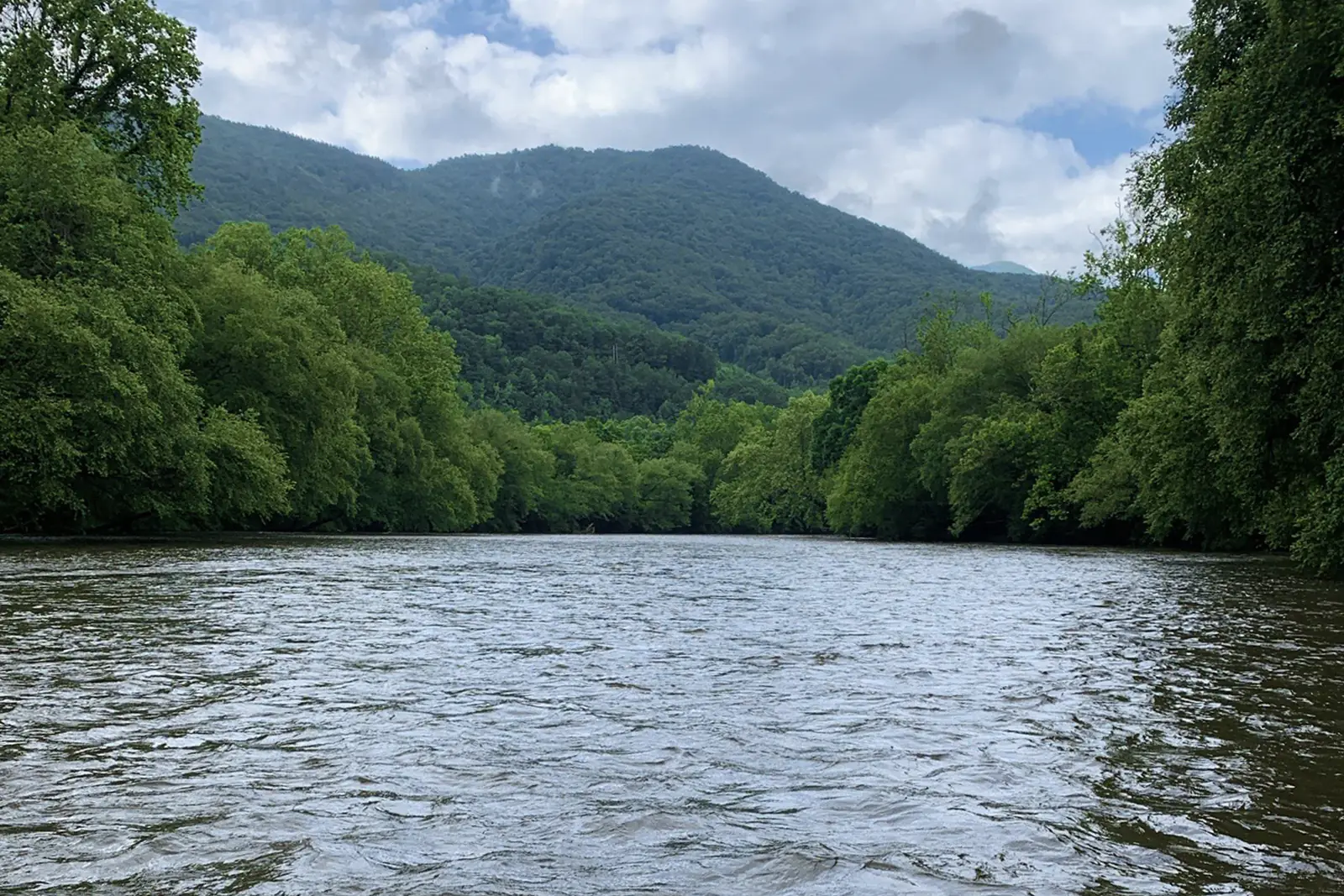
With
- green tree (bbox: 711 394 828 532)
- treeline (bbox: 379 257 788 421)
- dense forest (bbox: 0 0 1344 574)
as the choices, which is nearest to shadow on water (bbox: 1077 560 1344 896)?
dense forest (bbox: 0 0 1344 574)

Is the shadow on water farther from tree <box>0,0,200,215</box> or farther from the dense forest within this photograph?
tree <box>0,0,200,215</box>

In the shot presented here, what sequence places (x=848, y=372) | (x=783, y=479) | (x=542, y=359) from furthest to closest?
(x=542, y=359) < (x=783, y=479) < (x=848, y=372)

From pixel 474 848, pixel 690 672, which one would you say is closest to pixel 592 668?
pixel 690 672

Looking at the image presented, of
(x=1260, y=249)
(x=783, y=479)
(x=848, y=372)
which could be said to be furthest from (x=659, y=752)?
(x=783, y=479)

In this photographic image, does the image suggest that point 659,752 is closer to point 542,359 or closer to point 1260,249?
point 1260,249

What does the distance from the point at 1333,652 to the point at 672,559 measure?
88.2 feet

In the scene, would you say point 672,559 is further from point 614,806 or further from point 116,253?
point 614,806

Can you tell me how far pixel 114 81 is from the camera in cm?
4016

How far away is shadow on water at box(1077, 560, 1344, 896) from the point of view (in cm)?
512

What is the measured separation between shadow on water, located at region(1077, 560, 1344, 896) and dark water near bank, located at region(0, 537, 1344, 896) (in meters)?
0.03

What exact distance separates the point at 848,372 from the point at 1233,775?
285 feet

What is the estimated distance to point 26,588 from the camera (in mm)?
18000

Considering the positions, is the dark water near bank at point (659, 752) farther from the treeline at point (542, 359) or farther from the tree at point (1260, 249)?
the treeline at point (542, 359)

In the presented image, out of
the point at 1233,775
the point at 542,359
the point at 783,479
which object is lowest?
the point at 1233,775
